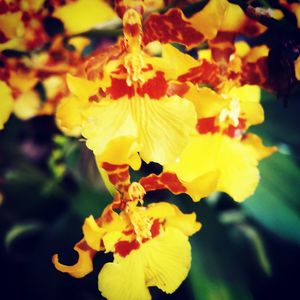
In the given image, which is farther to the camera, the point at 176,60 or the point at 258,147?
the point at 258,147

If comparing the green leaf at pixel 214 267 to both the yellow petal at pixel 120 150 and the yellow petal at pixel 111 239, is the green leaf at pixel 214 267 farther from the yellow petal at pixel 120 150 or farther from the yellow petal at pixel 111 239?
the yellow petal at pixel 120 150

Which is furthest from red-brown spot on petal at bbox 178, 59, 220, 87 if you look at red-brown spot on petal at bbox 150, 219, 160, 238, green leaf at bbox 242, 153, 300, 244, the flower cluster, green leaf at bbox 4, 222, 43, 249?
green leaf at bbox 4, 222, 43, 249

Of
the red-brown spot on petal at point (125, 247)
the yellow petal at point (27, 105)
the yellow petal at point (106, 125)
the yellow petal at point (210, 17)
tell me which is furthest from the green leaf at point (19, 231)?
the yellow petal at point (210, 17)

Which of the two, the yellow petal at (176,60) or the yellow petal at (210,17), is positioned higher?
the yellow petal at (210,17)

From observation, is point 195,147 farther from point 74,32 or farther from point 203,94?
point 74,32

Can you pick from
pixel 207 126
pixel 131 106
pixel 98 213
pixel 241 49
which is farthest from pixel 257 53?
pixel 98 213

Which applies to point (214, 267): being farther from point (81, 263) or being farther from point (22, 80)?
point (22, 80)

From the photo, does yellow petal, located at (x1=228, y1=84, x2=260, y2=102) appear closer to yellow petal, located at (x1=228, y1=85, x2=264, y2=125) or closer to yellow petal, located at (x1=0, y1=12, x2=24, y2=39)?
yellow petal, located at (x1=228, y1=85, x2=264, y2=125)

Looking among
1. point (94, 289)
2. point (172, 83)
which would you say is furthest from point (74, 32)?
point (94, 289)
